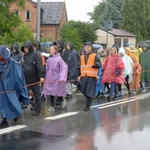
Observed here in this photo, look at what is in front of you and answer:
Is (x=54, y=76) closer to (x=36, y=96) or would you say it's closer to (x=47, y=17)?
(x=36, y=96)

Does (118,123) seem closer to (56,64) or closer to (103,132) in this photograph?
(103,132)

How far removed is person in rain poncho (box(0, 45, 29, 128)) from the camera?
865cm

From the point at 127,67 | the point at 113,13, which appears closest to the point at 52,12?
the point at 113,13

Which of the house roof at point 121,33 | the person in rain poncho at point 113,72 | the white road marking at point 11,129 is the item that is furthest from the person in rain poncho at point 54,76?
the house roof at point 121,33

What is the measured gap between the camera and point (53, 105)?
10984 millimetres

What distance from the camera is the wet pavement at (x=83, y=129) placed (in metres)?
7.36

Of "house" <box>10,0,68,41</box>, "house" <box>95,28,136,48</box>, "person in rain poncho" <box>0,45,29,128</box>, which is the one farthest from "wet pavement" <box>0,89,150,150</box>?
"house" <box>95,28,136,48</box>

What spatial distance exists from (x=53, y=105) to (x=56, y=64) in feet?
3.29

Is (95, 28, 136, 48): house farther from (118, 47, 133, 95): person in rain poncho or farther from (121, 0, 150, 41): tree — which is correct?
(118, 47, 133, 95): person in rain poncho

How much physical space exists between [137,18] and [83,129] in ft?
213

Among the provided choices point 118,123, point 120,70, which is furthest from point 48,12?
point 118,123

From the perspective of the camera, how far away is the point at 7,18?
23.7 m

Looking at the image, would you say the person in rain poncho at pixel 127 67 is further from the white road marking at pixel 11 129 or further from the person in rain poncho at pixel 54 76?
the white road marking at pixel 11 129

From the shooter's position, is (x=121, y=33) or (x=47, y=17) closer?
(x=47, y=17)
